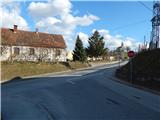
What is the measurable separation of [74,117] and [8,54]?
50.3 m

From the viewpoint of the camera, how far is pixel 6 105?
739 inches

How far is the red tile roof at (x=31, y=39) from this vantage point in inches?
2594

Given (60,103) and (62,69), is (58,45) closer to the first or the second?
(62,69)

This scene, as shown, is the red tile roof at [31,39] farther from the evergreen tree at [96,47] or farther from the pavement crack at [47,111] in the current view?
the pavement crack at [47,111]

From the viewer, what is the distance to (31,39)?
7081 cm

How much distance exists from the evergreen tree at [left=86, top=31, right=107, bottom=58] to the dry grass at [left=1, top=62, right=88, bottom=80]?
25.8 meters

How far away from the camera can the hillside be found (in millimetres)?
27956

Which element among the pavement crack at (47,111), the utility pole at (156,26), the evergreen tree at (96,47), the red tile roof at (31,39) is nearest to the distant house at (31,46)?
the red tile roof at (31,39)

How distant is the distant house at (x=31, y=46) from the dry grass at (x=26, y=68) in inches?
253

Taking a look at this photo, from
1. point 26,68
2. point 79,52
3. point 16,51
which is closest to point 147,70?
point 26,68

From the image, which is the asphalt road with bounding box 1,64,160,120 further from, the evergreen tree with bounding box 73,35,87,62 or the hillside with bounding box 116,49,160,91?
the evergreen tree with bounding box 73,35,87,62

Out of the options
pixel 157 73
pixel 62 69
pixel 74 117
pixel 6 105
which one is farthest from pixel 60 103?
pixel 62 69

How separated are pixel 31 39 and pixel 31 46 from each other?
232 cm

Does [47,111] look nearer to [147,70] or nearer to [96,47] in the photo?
[147,70]
